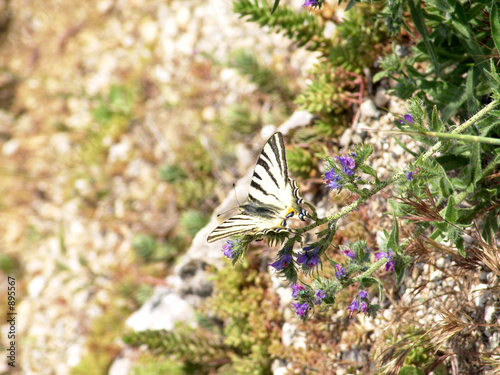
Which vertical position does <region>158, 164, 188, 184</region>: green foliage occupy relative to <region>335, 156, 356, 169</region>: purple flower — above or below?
above

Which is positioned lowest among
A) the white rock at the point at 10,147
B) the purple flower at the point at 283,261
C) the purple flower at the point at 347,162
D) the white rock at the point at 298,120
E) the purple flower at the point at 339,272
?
the purple flower at the point at 339,272

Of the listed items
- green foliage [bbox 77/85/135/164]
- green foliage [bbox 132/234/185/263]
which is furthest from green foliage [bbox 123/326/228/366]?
green foliage [bbox 77/85/135/164]

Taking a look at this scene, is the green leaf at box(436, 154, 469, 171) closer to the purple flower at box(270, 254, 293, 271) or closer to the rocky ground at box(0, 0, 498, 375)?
the purple flower at box(270, 254, 293, 271)

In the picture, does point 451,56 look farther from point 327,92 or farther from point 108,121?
point 108,121

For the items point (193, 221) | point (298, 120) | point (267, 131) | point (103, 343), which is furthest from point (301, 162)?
point (103, 343)

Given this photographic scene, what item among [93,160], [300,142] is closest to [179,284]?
[300,142]

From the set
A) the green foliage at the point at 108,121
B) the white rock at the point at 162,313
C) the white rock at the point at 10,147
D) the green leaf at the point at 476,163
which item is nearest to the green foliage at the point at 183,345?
the white rock at the point at 162,313

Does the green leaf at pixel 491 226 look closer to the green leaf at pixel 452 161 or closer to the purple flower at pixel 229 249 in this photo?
the green leaf at pixel 452 161

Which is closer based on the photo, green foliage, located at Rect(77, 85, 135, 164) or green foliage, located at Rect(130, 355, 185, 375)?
green foliage, located at Rect(130, 355, 185, 375)

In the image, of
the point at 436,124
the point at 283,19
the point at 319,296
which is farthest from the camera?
the point at 283,19
